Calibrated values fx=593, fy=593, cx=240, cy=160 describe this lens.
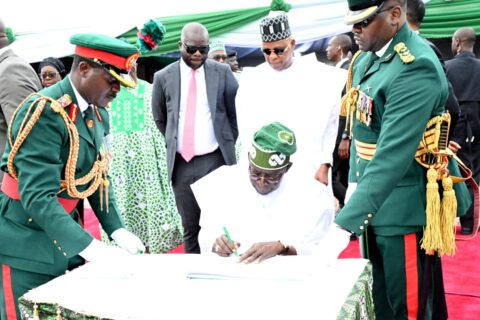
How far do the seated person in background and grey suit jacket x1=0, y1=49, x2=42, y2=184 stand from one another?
118 cm

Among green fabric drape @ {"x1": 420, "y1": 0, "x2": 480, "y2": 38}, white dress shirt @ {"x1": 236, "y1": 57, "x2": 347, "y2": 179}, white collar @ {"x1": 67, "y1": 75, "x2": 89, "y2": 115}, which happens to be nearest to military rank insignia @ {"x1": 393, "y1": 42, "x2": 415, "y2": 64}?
white collar @ {"x1": 67, "y1": 75, "x2": 89, "y2": 115}

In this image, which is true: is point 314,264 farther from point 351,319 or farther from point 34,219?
point 34,219

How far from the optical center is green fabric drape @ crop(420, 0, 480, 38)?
612cm

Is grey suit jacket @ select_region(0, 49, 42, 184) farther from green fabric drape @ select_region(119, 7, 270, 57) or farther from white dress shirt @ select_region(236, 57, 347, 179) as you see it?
→ green fabric drape @ select_region(119, 7, 270, 57)

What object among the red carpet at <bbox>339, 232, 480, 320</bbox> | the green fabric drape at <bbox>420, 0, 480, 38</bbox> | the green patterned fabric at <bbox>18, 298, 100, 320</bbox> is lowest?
the red carpet at <bbox>339, 232, 480, 320</bbox>

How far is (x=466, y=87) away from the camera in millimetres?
4793

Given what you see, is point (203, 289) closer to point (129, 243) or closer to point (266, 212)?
point (129, 243)

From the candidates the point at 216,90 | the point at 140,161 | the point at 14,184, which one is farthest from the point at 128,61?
the point at 140,161

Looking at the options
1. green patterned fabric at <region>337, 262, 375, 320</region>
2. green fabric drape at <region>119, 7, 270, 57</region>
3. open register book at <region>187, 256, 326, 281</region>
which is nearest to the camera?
green patterned fabric at <region>337, 262, 375, 320</region>

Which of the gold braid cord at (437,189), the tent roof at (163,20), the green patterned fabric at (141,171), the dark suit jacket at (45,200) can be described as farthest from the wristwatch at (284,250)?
the tent roof at (163,20)

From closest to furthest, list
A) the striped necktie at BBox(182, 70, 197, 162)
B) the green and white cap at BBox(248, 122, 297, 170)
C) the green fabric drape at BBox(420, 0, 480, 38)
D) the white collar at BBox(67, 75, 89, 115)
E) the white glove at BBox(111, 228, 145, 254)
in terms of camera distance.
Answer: the white collar at BBox(67, 75, 89, 115)
the white glove at BBox(111, 228, 145, 254)
the green and white cap at BBox(248, 122, 297, 170)
the striped necktie at BBox(182, 70, 197, 162)
the green fabric drape at BBox(420, 0, 480, 38)

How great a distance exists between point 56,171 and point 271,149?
0.80 meters

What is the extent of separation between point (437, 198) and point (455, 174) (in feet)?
0.65

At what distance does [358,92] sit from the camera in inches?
81.8
